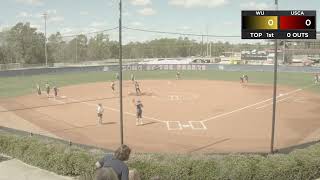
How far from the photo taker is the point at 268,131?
1049 inches

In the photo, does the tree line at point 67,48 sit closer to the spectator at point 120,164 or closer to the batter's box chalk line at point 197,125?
the batter's box chalk line at point 197,125

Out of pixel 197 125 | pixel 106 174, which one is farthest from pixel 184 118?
pixel 106 174

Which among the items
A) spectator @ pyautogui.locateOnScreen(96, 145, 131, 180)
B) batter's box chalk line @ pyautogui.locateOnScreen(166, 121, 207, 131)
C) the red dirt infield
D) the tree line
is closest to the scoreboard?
the red dirt infield

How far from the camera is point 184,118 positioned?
31094mm

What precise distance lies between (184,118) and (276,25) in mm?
17087

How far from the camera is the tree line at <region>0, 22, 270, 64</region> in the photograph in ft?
374

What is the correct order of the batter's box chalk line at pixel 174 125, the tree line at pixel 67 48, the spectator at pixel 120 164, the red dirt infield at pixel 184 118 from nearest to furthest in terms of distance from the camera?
the spectator at pixel 120 164 → the red dirt infield at pixel 184 118 → the batter's box chalk line at pixel 174 125 → the tree line at pixel 67 48

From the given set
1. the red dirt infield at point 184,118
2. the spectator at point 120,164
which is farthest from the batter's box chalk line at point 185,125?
the spectator at point 120,164

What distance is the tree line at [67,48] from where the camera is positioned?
114000 mm

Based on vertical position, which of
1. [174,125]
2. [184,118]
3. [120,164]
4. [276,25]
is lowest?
[174,125]

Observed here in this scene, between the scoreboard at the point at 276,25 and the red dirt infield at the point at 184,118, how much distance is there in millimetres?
8393

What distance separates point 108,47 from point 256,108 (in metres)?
125

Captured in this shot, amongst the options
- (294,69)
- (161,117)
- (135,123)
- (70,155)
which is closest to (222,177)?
(70,155)

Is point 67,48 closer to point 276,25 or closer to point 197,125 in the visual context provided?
point 197,125
